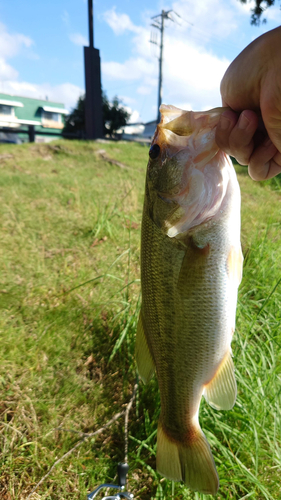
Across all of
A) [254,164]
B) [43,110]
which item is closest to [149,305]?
[254,164]

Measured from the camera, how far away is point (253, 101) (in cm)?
140

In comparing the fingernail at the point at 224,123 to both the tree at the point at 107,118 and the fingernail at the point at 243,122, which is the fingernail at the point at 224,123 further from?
the tree at the point at 107,118

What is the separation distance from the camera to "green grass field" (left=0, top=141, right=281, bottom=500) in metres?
2.08

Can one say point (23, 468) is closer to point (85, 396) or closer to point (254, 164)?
point (85, 396)

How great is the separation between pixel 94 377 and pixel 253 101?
2.27 meters

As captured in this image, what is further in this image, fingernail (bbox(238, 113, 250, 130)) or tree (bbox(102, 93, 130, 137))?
tree (bbox(102, 93, 130, 137))

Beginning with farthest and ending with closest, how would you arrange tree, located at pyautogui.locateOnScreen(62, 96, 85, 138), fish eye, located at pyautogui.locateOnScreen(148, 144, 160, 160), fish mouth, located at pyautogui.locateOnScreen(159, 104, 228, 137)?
tree, located at pyautogui.locateOnScreen(62, 96, 85, 138) < fish eye, located at pyautogui.locateOnScreen(148, 144, 160, 160) < fish mouth, located at pyautogui.locateOnScreen(159, 104, 228, 137)

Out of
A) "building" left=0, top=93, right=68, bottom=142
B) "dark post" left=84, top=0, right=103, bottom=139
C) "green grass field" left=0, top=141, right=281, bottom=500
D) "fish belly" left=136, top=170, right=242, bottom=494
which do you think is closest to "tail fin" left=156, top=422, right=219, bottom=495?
"fish belly" left=136, top=170, right=242, bottom=494

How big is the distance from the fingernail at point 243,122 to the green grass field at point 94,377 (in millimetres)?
1431

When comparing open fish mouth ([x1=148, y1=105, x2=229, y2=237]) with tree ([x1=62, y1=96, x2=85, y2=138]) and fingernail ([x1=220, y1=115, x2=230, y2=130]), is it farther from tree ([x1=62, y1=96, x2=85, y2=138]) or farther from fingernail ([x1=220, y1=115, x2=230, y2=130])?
tree ([x1=62, y1=96, x2=85, y2=138])

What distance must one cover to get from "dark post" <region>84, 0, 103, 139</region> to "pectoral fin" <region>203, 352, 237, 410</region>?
11756mm

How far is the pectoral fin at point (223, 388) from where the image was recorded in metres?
1.53

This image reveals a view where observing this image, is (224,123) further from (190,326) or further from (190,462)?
(190,462)

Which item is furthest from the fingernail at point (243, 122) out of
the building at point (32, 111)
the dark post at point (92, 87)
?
the building at point (32, 111)
